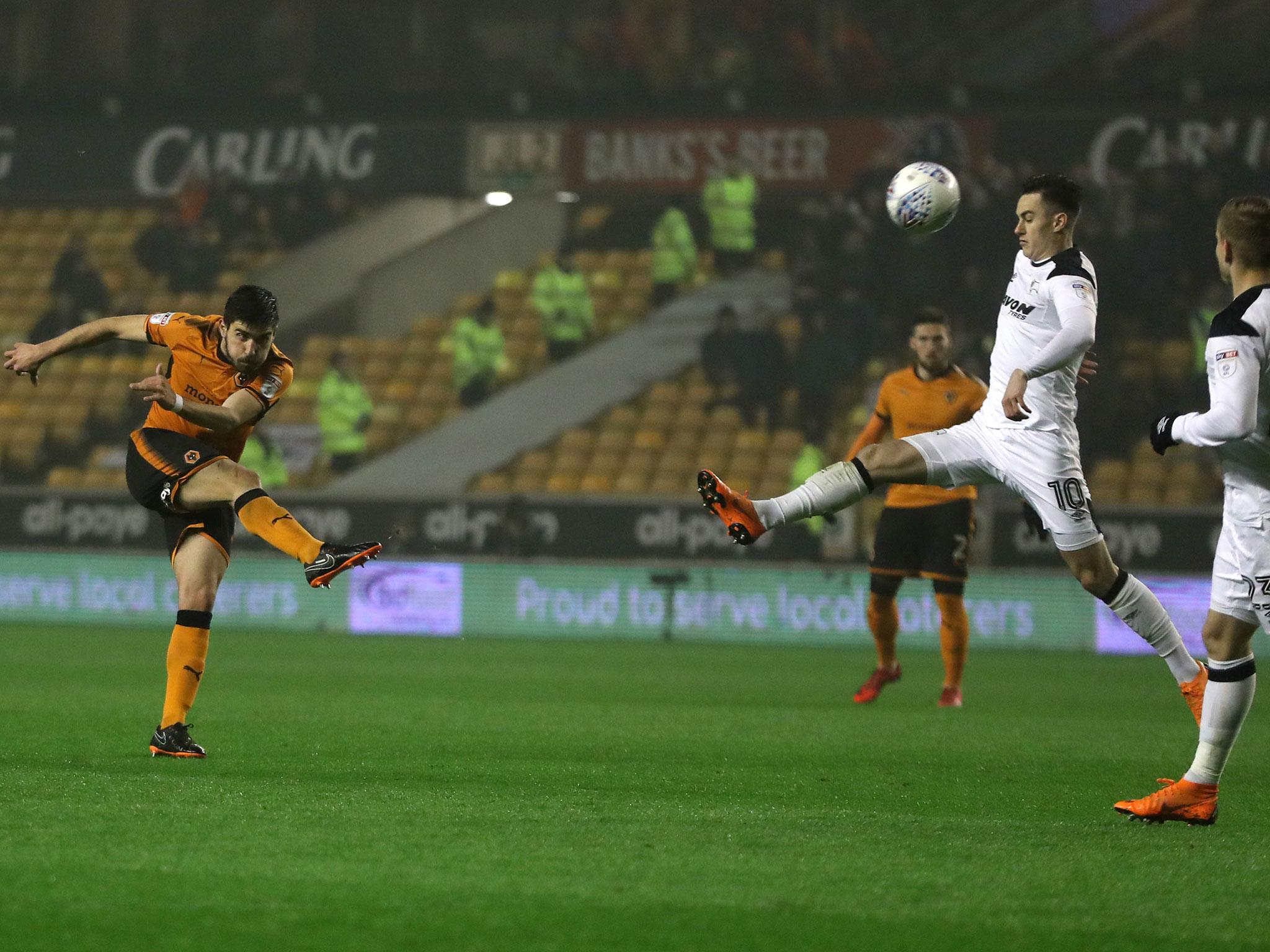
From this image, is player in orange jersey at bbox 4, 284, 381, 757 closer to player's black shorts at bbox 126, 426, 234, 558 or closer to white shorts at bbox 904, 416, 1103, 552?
player's black shorts at bbox 126, 426, 234, 558

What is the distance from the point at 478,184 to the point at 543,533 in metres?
5.96

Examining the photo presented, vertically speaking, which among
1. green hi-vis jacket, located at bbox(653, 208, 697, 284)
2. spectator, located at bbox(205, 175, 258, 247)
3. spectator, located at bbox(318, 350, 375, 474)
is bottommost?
spectator, located at bbox(318, 350, 375, 474)

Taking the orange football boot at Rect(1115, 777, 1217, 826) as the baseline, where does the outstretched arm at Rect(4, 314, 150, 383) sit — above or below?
above

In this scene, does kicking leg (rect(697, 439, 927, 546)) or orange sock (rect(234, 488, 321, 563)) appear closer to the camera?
kicking leg (rect(697, 439, 927, 546))

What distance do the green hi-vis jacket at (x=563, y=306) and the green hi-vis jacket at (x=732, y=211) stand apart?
1.69m

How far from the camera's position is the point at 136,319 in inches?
259

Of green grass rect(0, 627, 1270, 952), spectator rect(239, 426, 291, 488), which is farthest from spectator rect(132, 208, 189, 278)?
green grass rect(0, 627, 1270, 952)

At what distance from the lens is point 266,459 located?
1850 centimetres

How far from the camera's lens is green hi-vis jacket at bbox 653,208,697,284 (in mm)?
20172

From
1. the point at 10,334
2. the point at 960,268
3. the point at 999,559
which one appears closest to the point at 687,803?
the point at 999,559

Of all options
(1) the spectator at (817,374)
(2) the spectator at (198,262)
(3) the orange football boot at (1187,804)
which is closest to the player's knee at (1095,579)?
(3) the orange football boot at (1187,804)

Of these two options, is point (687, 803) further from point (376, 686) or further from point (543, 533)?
point (543, 533)

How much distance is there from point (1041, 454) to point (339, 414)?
44.9ft

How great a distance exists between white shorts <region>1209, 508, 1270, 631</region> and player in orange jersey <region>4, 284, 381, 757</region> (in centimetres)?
289
